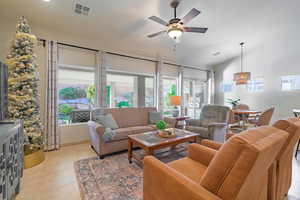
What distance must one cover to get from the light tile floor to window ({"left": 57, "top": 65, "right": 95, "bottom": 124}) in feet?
4.07

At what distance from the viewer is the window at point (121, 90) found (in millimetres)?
4508

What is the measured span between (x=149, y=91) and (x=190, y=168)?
13.2 ft

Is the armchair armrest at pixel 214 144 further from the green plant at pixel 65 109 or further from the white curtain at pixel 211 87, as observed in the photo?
the white curtain at pixel 211 87

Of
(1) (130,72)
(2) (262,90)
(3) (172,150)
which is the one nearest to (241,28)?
(2) (262,90)

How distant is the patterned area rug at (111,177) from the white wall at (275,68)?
4.93 meters

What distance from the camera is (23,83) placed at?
2426 mm

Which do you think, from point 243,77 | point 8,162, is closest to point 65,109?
point 8,162

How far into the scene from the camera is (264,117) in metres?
3.93

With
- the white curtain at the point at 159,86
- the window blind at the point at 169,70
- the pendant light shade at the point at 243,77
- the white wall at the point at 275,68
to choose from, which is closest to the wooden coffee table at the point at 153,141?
the white curtain at the point at 159,86

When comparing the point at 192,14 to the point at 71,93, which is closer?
the point at 192,14

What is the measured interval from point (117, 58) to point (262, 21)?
170 inches

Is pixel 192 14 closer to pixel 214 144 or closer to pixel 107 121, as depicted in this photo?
pixel 214 144

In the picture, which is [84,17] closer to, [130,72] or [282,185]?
[130,72]

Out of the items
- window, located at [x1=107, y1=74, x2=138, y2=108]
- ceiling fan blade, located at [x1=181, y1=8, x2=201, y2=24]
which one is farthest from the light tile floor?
ceiling fan blade, located at [x1=181, y1=8, x2=201, y2=24]
